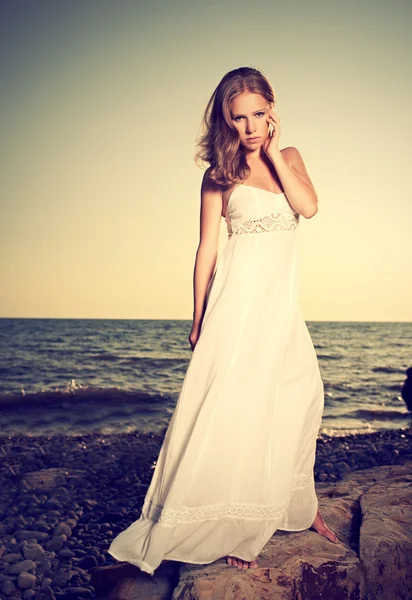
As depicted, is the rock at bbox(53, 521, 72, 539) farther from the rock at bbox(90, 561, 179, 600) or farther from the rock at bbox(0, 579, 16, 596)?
the rock at bbox(90, 561, 179, 600)

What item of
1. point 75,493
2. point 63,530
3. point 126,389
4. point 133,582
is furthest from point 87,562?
point 126,389

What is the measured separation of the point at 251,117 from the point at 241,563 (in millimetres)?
2392

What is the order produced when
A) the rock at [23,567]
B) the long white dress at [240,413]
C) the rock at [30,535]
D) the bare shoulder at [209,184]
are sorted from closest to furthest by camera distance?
the long white dress at [240,413] < the bare shoulder at [209,184] < the rock at [23,567] < the rock at [30,535]

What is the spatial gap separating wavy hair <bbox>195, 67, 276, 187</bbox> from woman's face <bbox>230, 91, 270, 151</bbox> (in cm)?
2

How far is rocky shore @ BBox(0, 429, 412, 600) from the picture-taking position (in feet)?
13.2

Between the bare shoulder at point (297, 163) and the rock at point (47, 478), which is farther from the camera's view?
the rock at point (47, 478)

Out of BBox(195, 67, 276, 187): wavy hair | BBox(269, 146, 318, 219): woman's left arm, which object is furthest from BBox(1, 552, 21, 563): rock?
BBox(269, 146, 318, 219): woman's left arm

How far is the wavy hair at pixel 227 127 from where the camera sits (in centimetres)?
272

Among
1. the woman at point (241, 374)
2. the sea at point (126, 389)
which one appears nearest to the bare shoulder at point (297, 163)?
the woman at point (241, 374)

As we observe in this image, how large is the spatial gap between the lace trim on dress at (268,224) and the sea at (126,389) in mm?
8517

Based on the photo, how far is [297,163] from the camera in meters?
2.91

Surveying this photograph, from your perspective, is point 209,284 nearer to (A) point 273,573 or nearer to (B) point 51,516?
(A) point 273,573

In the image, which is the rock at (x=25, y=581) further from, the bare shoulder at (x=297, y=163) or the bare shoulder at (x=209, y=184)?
the bare shoulder at (x=297, y=163)

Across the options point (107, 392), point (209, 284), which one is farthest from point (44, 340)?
point (209, 284)
